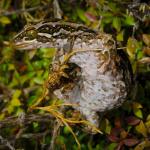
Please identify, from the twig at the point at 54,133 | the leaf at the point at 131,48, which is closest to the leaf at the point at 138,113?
the leaf at the point at 131,48

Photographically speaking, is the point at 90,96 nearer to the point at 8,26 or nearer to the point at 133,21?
the point at 133,21

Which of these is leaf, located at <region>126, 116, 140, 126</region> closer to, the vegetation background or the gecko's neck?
the vegetation background

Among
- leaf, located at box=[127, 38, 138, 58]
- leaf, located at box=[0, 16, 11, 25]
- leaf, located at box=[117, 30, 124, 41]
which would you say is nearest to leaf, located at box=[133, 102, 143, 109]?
leaf, located at box=[127, 38, 138, 58]

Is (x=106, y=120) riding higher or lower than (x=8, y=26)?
lower

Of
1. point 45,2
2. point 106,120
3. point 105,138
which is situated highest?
point 45,2

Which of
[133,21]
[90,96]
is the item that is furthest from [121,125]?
[133,21]

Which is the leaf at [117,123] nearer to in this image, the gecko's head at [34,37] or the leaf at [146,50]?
the leaf at [146,50]

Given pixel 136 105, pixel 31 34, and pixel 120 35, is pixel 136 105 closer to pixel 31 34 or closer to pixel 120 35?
pixel 120 35
